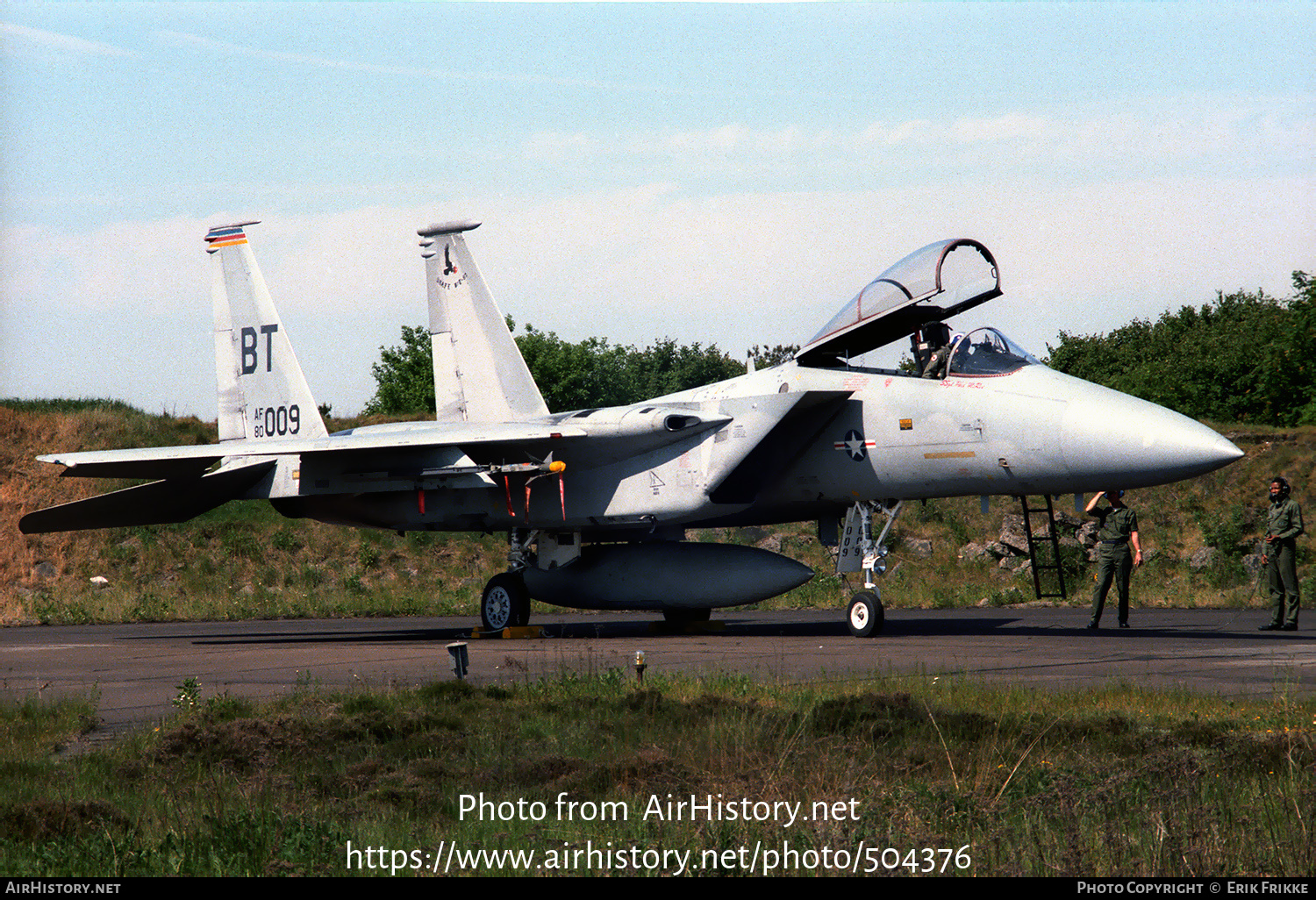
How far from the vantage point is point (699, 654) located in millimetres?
12070

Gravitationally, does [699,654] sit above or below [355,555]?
below

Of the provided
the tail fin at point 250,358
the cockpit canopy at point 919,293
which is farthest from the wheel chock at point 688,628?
the tail fin at point 250,358

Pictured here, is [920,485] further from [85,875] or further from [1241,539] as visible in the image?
[1241,539]

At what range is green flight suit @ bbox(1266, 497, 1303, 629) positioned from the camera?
44.3 feet

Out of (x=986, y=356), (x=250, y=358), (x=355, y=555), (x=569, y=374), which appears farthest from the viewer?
(x=569, y=374)

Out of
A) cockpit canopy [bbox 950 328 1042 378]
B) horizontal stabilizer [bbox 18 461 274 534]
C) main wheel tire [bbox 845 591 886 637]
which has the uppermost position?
cockpit canopy [bbox 950 328 1042 378]

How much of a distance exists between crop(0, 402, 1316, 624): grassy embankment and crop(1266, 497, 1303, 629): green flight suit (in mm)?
5714

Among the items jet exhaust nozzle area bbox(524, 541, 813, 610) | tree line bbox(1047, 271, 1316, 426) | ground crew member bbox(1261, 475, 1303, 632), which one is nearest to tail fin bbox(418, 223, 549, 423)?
jet exhaust nozzle area bbox(524, 541, 813, 610)

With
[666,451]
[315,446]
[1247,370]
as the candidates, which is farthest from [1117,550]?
[1247,370]

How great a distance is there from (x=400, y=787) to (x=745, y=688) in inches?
123

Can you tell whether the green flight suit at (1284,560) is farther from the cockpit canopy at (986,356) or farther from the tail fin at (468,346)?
the tail fin at (468,346)

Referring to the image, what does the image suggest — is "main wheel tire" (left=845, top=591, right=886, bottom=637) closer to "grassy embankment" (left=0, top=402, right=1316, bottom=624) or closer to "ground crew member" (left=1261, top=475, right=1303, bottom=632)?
"ground crew member" (left=1261, top=475, right=1303, bottom=632)

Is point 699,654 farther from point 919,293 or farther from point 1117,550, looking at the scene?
point 1117,550

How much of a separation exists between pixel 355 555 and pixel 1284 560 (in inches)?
796
